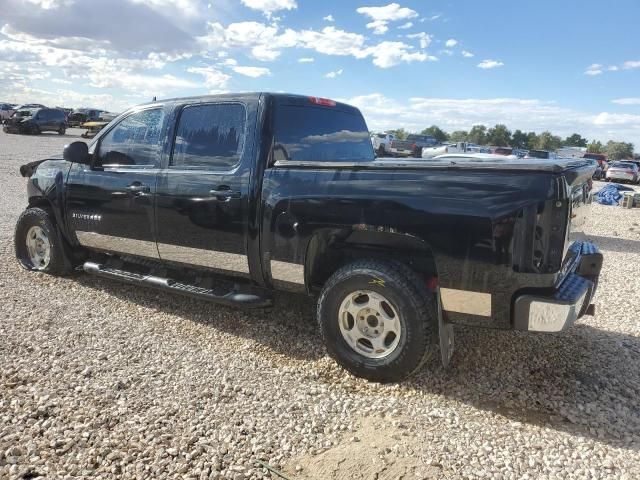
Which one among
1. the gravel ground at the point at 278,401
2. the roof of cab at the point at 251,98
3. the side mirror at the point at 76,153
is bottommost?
the gravel ground at the point at 278,401

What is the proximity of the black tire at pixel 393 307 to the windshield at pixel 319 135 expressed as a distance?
109 cm

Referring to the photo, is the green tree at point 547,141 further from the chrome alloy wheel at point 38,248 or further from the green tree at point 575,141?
the chrome alloy wheel at point 38,248

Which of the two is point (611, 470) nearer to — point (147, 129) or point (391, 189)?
point (391, 189)

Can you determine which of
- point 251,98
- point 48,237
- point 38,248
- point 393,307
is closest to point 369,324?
point 393,307

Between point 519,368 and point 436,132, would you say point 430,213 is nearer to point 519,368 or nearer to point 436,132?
point 519,368

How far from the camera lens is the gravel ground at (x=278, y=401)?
2590 mm

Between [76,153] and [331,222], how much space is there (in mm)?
2759

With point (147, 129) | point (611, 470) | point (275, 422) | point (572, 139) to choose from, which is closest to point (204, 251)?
point (147, 129)

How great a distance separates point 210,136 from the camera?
4.11 meters

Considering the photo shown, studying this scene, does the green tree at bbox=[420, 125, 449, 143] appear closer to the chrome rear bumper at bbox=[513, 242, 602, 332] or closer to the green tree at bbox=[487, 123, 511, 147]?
the green tree at bbox=[487, 123, 511, 147]

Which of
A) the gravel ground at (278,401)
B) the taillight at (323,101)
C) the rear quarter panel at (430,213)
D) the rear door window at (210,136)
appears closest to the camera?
the gravel ground at (278,401)

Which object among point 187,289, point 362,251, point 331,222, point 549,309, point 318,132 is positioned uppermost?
point 318,132

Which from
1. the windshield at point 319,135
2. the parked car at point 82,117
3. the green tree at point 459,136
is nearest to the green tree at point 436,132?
the green tree at point 459,136

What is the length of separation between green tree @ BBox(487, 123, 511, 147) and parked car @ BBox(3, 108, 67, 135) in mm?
53668
